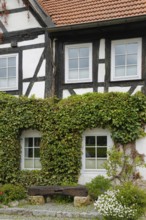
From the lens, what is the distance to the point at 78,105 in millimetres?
12047

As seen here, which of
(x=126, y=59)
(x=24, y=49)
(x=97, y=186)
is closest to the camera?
(x=97, y=186)

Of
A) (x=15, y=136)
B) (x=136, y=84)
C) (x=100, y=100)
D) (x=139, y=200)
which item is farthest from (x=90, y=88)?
(x=139, y=200)

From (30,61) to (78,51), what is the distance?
5.47ft

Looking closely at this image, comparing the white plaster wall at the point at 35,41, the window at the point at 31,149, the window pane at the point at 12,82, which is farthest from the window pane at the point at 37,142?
the white plaster wall at the point at 35,41

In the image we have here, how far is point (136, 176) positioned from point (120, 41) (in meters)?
4.14

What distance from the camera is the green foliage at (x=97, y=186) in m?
10.9

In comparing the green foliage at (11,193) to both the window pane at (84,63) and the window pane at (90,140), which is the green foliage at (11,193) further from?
the window pane at (84,63)

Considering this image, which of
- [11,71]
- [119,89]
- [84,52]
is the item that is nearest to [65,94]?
[84,52]

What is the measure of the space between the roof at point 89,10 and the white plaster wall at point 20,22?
0.57 meters

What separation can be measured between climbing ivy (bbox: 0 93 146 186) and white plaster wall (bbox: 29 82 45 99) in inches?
13.3

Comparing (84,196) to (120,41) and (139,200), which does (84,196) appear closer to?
(139,200)

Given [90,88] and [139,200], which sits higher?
[90,88]

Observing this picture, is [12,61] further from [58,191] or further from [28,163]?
[58,191]

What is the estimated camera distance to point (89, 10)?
1305 centimetres
